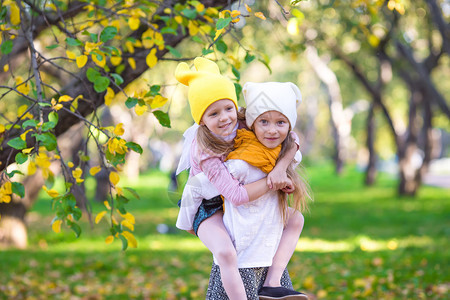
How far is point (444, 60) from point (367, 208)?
515 cm

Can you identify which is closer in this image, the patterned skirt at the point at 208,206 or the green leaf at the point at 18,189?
the patterned skirt at the point at 208,206

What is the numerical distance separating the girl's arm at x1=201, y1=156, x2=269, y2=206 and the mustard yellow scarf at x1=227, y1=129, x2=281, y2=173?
0.29 ft

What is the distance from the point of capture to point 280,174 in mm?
2494

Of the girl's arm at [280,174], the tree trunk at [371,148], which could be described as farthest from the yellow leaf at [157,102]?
the tree trunk at [371,148]

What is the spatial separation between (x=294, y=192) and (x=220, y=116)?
1.74 ft

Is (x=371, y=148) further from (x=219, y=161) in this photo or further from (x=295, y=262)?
(x=219, y=161)

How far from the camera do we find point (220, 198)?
2668mm

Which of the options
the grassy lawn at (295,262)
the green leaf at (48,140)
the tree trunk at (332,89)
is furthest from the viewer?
the tree trunk at (332,89)

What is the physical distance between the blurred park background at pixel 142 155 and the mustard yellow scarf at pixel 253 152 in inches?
19.9

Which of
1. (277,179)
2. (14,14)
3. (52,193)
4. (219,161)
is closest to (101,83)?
(52,193)

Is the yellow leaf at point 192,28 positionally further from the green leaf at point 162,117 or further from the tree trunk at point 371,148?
the tree trunk at point 371,148

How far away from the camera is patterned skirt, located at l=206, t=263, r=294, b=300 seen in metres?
2.57

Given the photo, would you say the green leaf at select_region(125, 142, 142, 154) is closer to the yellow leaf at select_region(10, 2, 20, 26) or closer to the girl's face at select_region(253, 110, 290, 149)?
the girl's face at select_region(253, 110, 290, 149)

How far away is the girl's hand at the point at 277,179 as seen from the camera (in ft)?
8.10
